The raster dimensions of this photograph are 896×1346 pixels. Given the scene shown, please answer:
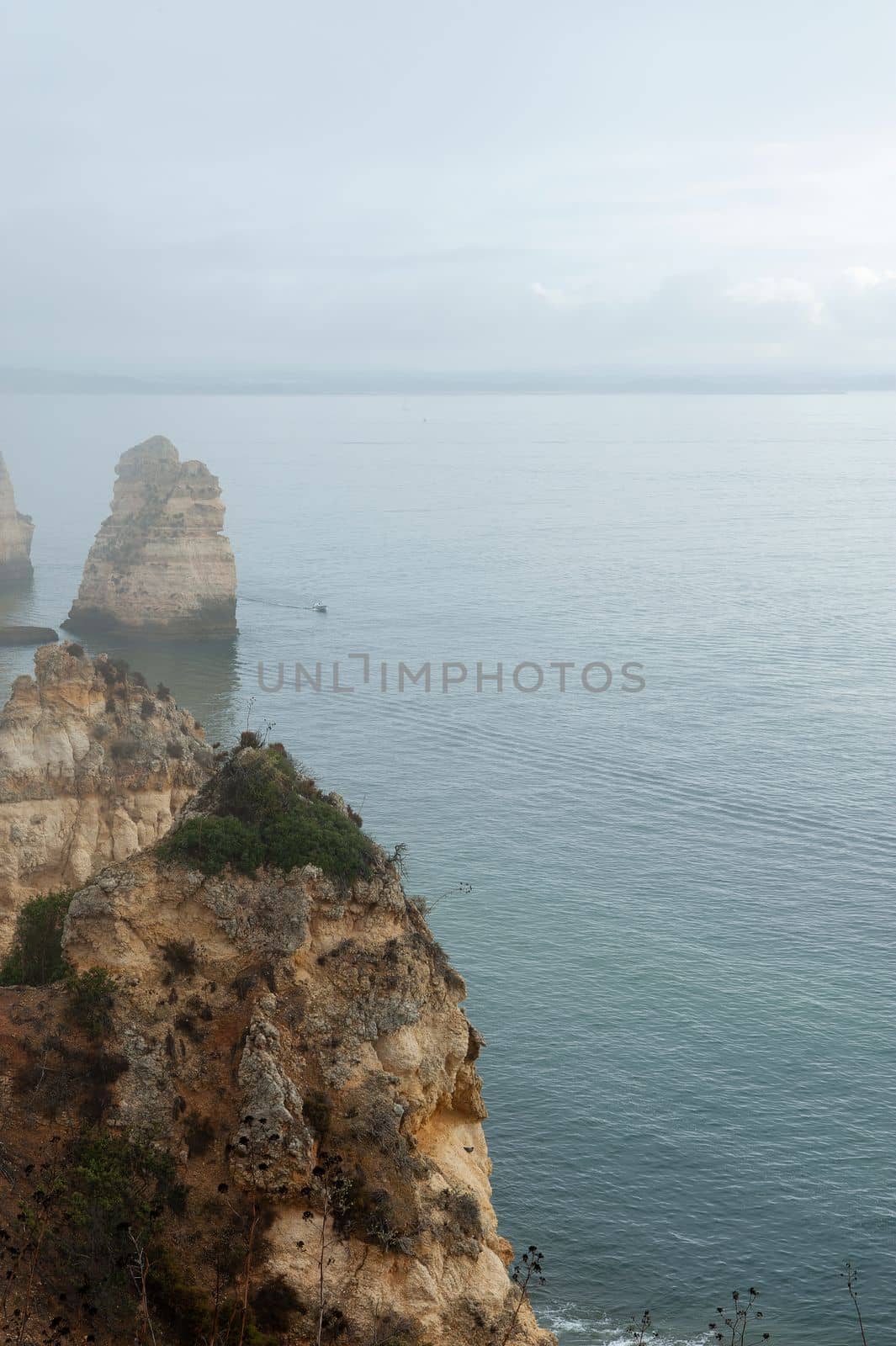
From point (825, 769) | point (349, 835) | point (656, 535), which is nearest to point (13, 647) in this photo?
point (825, 769)

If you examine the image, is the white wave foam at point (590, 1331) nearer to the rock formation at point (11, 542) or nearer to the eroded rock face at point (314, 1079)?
the eroded rock face at point (314, 1079)

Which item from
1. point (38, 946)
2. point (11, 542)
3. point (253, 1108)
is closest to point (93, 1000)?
point (253, 1108)

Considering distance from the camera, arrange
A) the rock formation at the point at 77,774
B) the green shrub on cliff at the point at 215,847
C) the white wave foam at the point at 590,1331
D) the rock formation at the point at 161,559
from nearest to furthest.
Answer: the green shrub on cliff at the point at 215,847, the white wave foam at the point at 590,1331, the rock formation at the point at 77,774, the rock formation at the point at 161,559

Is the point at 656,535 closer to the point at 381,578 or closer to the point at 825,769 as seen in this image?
the point at 381,578

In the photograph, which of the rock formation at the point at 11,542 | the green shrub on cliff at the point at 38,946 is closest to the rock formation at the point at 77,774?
the green shrub on cliff at the point at 38,946

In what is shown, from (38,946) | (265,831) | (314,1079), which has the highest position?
(265,831)

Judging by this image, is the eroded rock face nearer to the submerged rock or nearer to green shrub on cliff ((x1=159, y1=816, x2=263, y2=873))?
green shrub on cliff ((x1=159, y1=816, x2=263, y2=873))

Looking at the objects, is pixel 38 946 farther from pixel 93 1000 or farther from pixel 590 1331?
pixel 590 1331

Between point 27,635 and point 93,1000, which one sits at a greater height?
point 27,635
